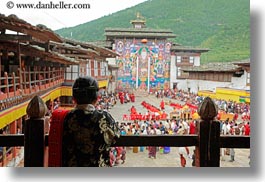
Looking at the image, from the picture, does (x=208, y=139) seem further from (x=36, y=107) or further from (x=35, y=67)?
(x=35, y=67)

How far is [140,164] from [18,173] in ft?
2.82

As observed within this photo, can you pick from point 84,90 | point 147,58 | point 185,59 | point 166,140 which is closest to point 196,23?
point 185,59

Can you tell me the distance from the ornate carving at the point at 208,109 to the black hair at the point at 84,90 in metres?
0.34

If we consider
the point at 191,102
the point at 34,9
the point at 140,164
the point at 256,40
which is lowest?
the point at 140,164

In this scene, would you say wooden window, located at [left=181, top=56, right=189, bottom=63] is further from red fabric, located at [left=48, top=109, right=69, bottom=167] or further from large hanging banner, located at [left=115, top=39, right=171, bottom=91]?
red fabric, located at [left=48, top=109, right=69, bottom=167]

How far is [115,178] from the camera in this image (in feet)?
6.14

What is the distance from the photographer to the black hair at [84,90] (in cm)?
101

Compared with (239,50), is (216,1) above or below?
above

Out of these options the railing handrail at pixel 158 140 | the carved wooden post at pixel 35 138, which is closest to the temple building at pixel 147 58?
the railing handrail at pixel 158 140

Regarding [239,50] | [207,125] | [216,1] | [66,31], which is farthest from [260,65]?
[66,31]

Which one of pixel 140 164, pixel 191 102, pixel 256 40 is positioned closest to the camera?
pixel 256 40

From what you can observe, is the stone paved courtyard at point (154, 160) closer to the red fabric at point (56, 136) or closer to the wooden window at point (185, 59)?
the wooden window at point (185, 59)

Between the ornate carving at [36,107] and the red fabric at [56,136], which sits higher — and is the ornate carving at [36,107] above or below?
above

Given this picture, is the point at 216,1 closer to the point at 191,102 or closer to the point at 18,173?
the point at 191,102
